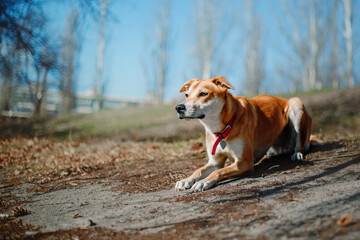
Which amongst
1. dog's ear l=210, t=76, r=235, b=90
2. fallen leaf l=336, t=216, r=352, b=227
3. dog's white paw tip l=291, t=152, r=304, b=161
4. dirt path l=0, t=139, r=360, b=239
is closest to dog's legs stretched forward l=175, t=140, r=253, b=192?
dirt path l=0, t=139, r=360, b=239

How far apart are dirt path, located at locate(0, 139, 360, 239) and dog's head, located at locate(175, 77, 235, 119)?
95 centimetres

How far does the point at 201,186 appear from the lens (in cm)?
321

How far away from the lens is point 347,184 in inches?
109

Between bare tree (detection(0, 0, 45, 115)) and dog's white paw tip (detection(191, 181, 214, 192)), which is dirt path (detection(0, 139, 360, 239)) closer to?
dog's white paw tip (detection(191, 181, 214, 192))

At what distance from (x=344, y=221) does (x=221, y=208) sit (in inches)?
40.4

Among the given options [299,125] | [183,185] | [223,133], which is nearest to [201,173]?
[183,185]

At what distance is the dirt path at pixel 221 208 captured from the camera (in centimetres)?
209

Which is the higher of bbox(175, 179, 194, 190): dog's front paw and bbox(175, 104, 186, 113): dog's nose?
bbox(175, 104, 186, 113): dog's nose

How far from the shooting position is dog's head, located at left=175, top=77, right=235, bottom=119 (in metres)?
3.36

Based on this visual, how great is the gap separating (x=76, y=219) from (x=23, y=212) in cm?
80

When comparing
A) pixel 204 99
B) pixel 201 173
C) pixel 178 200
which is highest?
pixel 204 99

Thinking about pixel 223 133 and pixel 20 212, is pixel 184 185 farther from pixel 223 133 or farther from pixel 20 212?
pixel 20 212

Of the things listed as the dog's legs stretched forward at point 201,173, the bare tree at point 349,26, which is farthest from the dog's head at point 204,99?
the bare tree at point 349,26

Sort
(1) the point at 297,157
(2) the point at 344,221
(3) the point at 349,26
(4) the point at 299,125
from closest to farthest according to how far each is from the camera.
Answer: (2) the point at 344,221, (1) the point at 297,157, (4) the point at 299,125, (3) the point at 349,26
